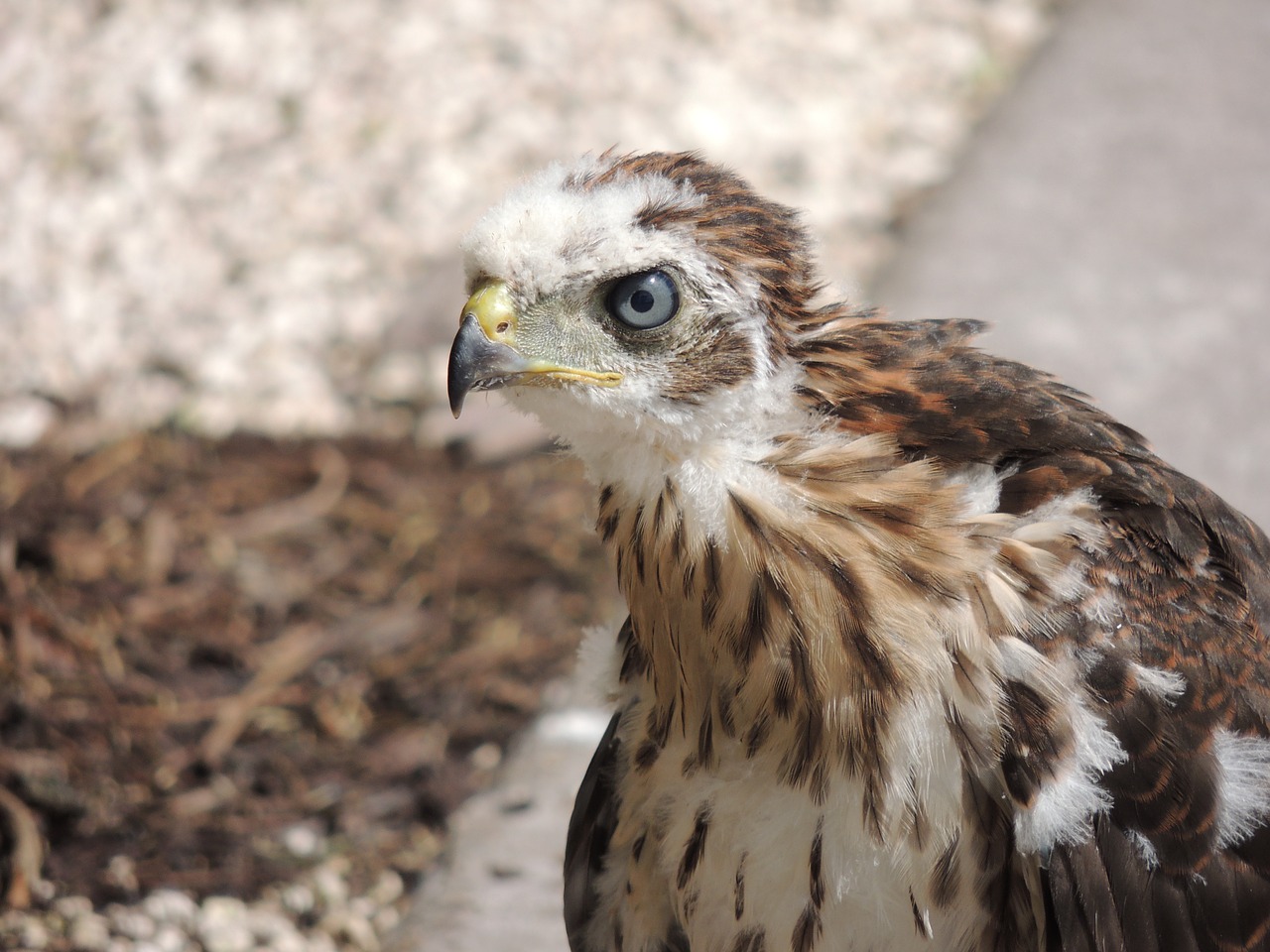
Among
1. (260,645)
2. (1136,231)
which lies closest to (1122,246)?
(1136,231)

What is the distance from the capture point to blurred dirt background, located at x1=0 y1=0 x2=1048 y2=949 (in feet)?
13.7

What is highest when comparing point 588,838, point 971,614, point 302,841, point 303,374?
point 971,614

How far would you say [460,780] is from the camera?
4.30m

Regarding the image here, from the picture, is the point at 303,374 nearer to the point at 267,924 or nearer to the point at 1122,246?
the point at 267,924

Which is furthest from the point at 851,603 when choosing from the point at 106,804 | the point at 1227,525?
the point at 106,804

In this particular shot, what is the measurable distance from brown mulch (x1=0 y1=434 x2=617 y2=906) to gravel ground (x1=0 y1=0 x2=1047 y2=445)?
480mm

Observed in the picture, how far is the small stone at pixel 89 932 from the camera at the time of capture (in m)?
3.58

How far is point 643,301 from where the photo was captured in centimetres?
231

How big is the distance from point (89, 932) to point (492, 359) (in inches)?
86.1

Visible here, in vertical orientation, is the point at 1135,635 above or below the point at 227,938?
above

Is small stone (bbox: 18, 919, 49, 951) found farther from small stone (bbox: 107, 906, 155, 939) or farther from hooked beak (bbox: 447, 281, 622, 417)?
hooked beak (bbox: 447, 281, 622, 417)

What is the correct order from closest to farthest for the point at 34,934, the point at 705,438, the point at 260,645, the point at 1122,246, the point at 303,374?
the point at 705,438 < the point at 34,934 < the point at 260,645 < the point at 303,374 < the point at 1122,246

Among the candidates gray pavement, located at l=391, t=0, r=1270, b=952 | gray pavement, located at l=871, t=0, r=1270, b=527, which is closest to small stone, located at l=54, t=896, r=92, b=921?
gray pavement, located at l=391, t=0, r=1270, b=952

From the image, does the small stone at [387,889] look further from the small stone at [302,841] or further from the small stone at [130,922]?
the small stone at [130,922]
